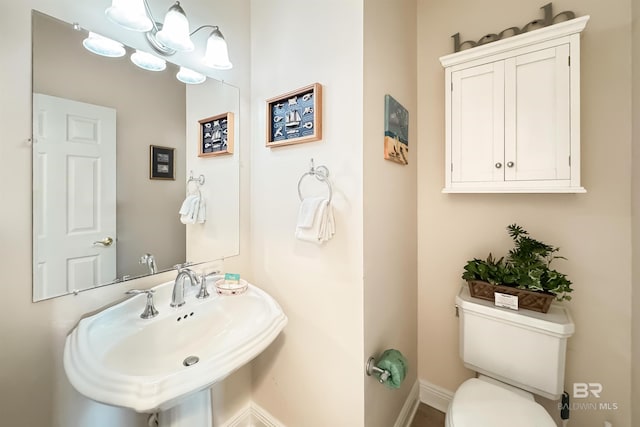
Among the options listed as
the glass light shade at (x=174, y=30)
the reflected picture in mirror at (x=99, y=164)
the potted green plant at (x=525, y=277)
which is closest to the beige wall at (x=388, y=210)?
the potted green plant at (x=525, y=277)

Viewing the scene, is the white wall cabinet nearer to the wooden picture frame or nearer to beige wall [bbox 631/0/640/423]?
beige wall [bbox 631/0/640/423]

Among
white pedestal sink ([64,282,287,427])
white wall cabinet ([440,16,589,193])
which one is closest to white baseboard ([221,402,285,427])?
white pedestal sink ([64,282,287,427])

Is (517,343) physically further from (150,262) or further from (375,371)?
(150,262)

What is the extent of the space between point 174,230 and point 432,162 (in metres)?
1.53

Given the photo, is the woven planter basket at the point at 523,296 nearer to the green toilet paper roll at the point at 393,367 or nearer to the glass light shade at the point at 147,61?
the green toilet paper roll at the point at 393,367

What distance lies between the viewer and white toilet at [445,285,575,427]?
3.39 feet

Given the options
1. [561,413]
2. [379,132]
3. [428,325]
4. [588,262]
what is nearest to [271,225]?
[379,132]

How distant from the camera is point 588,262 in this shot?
1.25 metres

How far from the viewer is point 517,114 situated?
1223 millimetres

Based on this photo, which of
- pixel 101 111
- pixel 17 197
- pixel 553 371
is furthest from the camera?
pixel 553 371

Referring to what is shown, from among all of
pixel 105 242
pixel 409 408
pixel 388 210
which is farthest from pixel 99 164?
pixel 409 408

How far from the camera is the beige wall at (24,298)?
2.51ft

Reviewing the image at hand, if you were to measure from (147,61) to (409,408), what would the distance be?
2293mm

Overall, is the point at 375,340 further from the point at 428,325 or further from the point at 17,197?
the point at 17,197
